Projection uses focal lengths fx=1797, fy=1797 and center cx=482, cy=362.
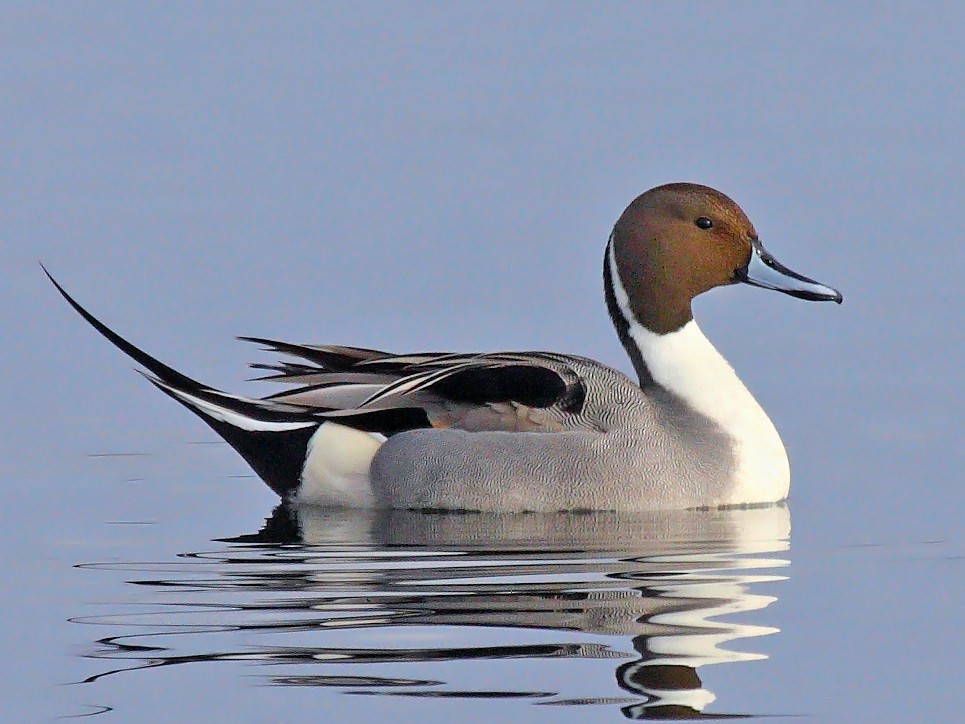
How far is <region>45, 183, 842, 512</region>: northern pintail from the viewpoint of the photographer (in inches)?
291

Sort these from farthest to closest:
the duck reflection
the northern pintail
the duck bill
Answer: the duck bill → the northern pintail → the duck reflection

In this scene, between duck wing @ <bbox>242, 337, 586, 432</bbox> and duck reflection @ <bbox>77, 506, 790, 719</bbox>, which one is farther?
duck wing @ <bbox>242, 337, 586, 432</bbox>

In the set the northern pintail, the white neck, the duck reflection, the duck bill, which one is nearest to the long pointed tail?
the northern pintail

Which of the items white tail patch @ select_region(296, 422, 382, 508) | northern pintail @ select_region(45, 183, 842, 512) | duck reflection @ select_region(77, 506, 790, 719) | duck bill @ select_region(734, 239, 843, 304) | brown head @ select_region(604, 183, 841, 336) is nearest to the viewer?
duck reflection @ select_region(77, 506, 790, 719)

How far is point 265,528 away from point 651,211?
2.25m

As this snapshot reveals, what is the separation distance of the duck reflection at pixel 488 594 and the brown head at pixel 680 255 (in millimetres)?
1065

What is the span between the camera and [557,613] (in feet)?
18.4

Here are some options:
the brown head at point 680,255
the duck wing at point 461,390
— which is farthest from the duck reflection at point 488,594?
the brown head at point 680,255

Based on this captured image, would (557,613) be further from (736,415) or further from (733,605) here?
(736,415)

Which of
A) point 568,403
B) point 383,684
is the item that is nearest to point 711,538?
point 568,403

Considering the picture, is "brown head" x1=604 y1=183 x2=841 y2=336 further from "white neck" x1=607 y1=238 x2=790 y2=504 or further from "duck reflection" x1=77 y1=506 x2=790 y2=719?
"duck reflection" x1=77 y1=506 x2=790 y2=719

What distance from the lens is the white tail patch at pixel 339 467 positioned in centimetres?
764

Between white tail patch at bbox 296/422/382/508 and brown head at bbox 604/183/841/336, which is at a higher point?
brown head at bbox 604/183/841/336

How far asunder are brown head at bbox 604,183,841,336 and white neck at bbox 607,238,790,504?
46 millimetres
